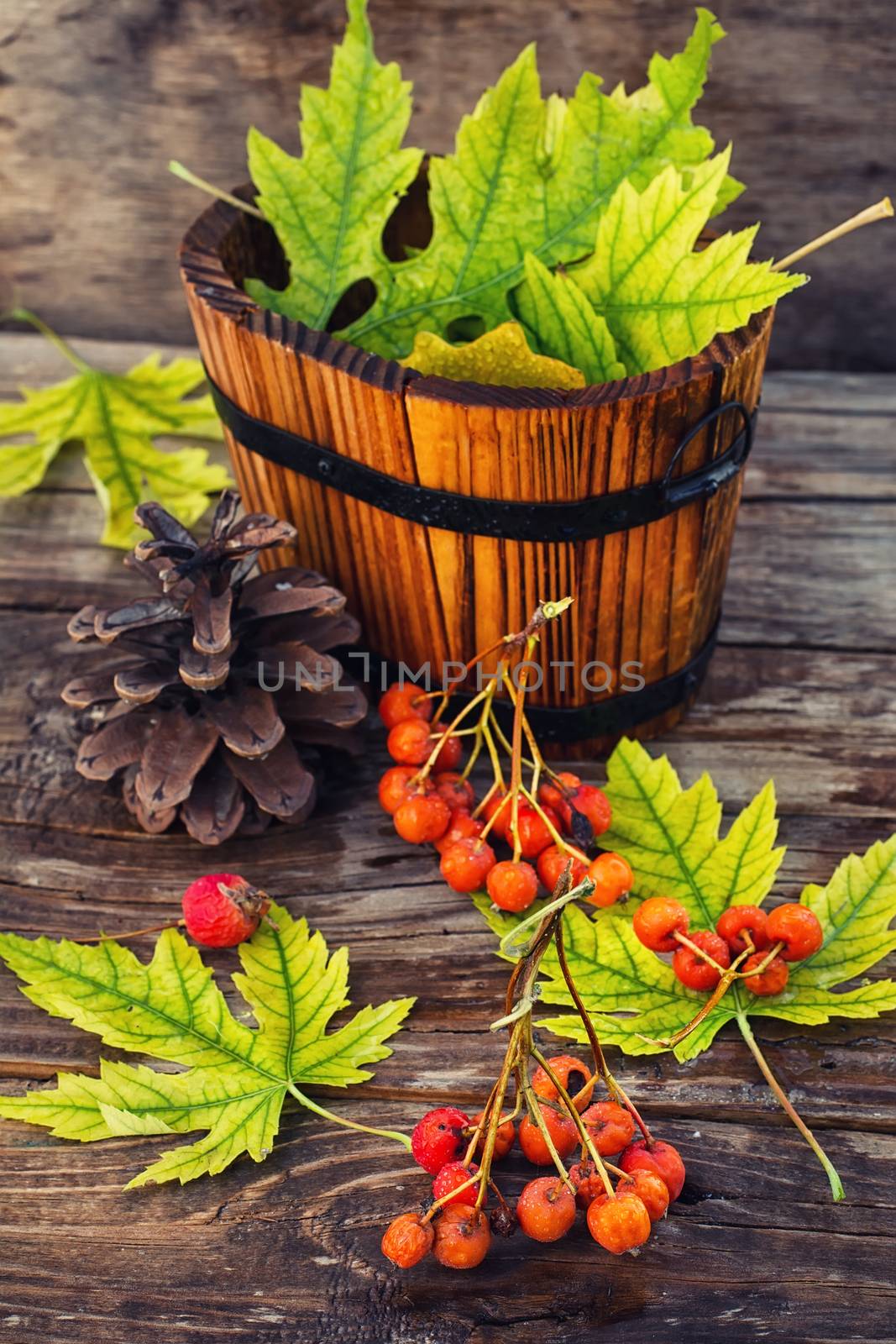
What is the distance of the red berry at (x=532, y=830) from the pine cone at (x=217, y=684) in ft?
0.48

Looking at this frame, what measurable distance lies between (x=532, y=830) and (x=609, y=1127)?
221mm

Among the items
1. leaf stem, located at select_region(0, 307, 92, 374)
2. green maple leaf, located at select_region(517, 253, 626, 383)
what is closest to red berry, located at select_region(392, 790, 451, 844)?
green maple leaf, located at select_region(517, 253, 626, 383)

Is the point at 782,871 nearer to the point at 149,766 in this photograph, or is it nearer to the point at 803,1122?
the point at 803,1122

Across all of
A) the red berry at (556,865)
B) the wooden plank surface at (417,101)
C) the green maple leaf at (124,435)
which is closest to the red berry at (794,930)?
the red berry at (556,865)

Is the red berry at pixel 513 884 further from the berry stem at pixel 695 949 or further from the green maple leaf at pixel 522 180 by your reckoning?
the green maple leaf at pixel 522 180

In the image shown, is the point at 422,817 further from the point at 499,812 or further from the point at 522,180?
the point at 522,180

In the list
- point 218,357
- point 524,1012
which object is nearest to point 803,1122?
point 524,1012

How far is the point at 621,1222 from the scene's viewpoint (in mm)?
626

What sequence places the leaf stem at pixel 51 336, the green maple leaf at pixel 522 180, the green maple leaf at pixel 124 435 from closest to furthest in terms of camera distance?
the green maple leaf at pixel 522 180, the green maple leaf at pixel 124 435, the leaf stem at pixel 51 336

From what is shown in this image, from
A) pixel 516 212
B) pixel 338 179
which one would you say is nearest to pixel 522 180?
pixel 516 212

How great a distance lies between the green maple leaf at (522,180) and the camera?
0.95m

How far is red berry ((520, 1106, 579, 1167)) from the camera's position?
68 cm

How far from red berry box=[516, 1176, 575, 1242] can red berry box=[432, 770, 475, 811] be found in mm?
293

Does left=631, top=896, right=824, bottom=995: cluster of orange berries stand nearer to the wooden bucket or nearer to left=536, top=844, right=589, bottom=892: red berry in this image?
left=536, top=844, right=589, bottom=892: red berry
